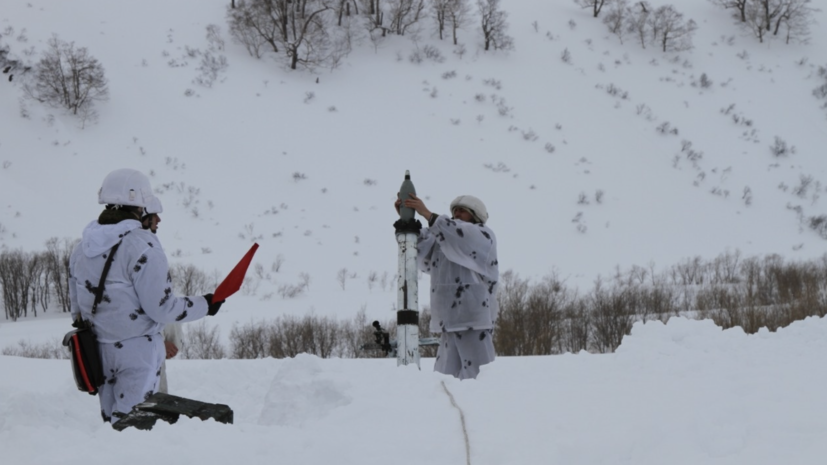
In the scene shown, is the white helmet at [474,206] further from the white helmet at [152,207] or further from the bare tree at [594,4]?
the bare tree at [594,4]

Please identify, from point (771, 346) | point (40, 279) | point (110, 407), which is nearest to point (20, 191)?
point (40, 279)

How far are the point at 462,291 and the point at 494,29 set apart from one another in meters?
23.7

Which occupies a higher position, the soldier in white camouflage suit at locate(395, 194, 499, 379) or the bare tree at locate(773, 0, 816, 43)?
the bare tree at locate(773, 0, 816, 43)

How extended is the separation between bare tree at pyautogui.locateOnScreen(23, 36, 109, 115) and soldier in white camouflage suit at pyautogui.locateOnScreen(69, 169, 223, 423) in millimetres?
19822

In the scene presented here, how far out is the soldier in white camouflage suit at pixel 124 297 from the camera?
313cm

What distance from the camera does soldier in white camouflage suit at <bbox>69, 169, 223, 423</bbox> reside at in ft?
10.3

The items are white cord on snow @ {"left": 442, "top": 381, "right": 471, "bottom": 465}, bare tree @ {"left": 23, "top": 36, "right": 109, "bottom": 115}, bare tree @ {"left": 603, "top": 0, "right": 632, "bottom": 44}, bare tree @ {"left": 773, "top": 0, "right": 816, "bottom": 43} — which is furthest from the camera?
bare tree @ {"left": 773, "top": 0, "right": 816, "bottom": 43}

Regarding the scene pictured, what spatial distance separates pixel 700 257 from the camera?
1695 centimetres

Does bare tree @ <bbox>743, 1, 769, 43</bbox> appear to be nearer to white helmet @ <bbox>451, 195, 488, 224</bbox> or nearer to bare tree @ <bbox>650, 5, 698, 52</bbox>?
bare tree @ <bbox>650, 5, 698, 52</bbox>

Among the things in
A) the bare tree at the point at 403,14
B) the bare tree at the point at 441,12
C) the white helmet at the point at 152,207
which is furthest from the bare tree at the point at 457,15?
the white helmet at the point at 152,207

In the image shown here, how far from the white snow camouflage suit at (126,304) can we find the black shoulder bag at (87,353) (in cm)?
2

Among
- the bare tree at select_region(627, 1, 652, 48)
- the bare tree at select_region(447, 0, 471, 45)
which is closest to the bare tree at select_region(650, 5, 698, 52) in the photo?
the bare tree at select_region(627, 1, 652, 48)

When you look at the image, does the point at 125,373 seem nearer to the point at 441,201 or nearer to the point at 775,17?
the point at 441,201

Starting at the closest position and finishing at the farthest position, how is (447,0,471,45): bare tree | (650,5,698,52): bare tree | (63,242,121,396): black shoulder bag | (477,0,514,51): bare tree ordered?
(63,242,121,396): black shoulder bag < (477,0,514,51): bare tree < (447,0,471,45): bare tree < (650,5,698,52): bare tree
